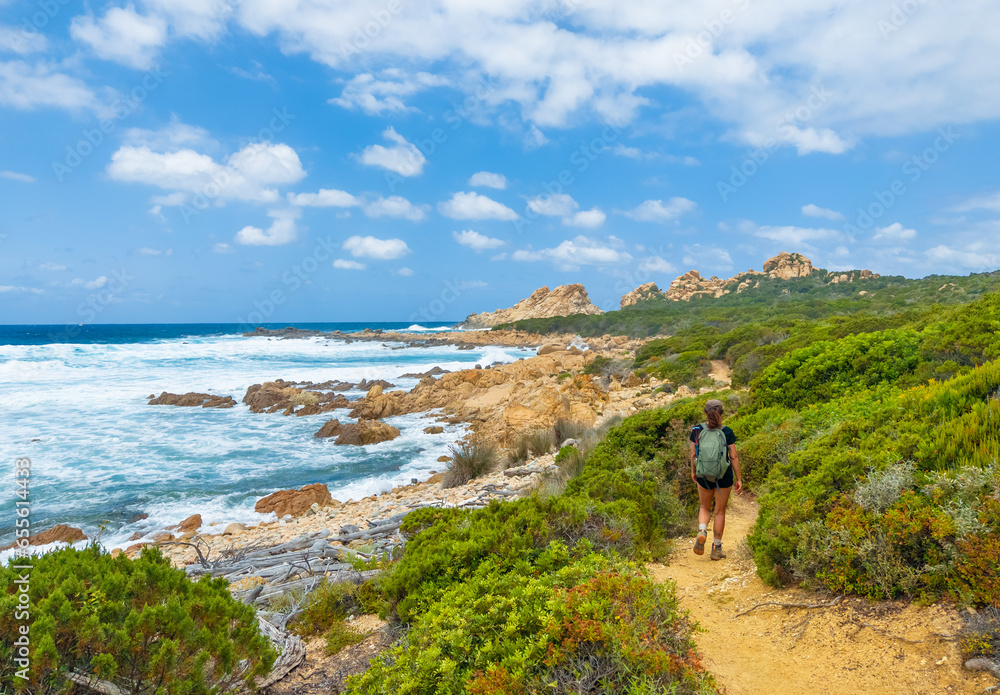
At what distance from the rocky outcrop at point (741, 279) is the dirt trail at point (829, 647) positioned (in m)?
78.6

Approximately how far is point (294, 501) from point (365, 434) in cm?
533

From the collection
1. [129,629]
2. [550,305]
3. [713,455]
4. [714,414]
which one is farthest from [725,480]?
[550,305]

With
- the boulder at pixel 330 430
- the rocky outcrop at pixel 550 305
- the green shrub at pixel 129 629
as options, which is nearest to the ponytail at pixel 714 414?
the green shrub at pixel 129 629

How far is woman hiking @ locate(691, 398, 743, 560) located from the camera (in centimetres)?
488

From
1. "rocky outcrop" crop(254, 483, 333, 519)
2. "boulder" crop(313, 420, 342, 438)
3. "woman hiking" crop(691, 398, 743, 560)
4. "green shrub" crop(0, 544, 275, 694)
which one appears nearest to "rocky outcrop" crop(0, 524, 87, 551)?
"rocky outcrop" crop(254, 483, 333, 519)

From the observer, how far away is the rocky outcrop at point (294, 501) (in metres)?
9.58

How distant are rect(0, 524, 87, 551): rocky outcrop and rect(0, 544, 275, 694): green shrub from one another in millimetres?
7193

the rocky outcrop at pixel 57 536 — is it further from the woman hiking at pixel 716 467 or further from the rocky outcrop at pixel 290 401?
the rocky outcrop at pixel 290 401

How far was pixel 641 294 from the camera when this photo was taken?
100938 millimetres

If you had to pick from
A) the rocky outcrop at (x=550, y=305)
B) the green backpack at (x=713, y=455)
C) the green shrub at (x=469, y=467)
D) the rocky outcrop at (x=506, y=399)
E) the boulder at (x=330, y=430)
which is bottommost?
the boulder at (x=330, y=430)

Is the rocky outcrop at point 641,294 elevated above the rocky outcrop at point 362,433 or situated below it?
above

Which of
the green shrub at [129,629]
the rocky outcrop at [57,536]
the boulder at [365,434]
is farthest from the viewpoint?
the boulder at [365,434]

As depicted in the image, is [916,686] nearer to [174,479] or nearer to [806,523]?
[806,523]

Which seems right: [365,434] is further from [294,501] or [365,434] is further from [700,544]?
[700,544]
